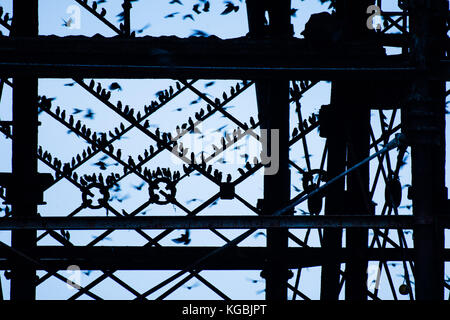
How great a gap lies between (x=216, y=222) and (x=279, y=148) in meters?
1.94

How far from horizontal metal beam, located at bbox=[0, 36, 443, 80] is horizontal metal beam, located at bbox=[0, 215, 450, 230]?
88 centimetres

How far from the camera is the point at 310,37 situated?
15.9 ft

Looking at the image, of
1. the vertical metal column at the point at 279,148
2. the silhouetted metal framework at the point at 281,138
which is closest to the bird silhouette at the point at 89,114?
the silhouetted metal framework at the point at 281,138

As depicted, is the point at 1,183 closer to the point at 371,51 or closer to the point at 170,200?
the point at 170,200

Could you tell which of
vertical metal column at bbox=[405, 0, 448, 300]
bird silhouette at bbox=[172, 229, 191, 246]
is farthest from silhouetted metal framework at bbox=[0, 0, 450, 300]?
bird silhouette at bbox=[172, 229, 191, 246]

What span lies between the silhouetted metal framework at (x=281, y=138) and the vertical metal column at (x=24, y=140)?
1 centimetres

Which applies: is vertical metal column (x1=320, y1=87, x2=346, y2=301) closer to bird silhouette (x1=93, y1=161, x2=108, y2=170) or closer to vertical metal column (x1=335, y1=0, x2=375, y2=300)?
vertical metal column (x1=335, y1=0, x2=375, y2=300)

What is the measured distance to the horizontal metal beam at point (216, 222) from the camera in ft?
15.3

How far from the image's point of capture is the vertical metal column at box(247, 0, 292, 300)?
633 cm

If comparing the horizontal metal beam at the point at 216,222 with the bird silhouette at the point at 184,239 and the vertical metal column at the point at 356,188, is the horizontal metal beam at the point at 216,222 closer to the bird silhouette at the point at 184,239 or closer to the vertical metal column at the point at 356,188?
the vertical metal column at the point at 356,188

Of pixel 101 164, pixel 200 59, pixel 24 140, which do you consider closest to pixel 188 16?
pixel 101 164

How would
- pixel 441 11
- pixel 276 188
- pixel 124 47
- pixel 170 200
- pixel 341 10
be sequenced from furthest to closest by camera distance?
pixel 170 200
pixel 276 188
pixel 341 10
pixel 441 11
pixel 124 47

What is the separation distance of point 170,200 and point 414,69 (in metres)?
3.82
